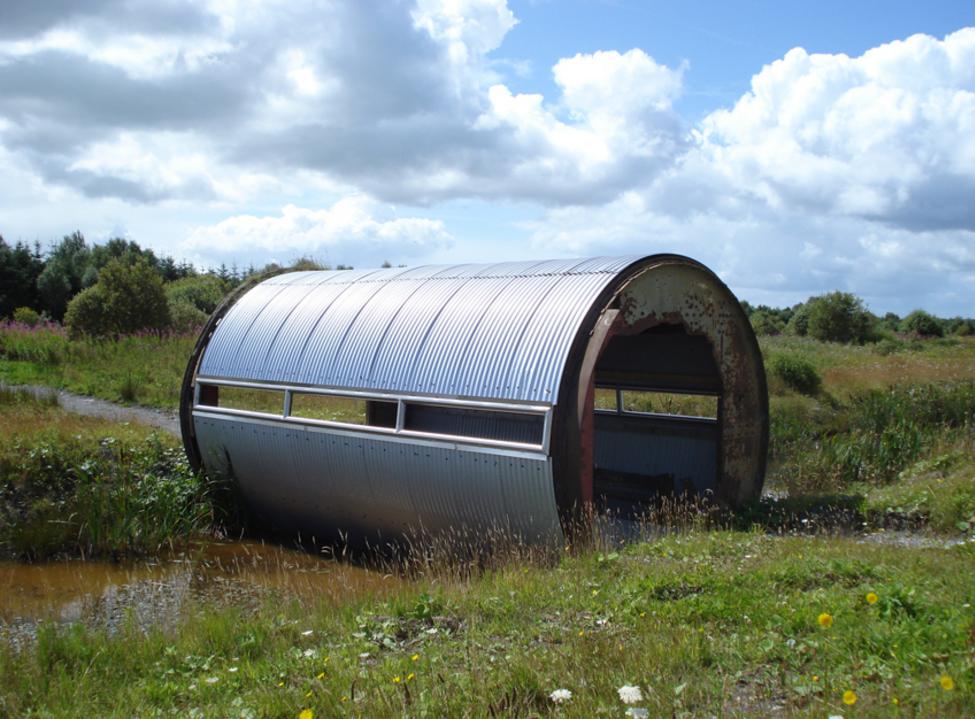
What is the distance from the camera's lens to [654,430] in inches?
504

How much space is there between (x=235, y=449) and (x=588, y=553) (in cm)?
556

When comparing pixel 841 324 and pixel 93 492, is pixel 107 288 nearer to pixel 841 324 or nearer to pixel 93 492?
pixel 93 492

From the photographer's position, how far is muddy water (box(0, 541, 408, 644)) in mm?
7617

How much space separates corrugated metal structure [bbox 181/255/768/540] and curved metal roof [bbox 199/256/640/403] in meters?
→ 0.03

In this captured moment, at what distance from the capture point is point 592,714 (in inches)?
161

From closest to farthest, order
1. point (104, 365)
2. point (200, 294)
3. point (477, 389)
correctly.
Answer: point (477, 389), point (104, 365), point (200, 294)

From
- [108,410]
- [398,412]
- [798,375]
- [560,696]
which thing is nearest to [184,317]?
[108,410]

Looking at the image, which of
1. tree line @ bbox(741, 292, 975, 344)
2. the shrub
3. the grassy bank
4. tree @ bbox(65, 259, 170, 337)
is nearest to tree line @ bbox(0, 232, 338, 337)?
tree @ bbox(65, 259, 170, 337)

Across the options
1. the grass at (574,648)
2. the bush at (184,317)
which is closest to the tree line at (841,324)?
the bush at (184,317)

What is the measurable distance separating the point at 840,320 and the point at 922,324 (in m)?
13.0

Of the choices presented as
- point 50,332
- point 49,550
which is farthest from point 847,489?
point 50,332

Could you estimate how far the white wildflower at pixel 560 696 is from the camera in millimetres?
4219

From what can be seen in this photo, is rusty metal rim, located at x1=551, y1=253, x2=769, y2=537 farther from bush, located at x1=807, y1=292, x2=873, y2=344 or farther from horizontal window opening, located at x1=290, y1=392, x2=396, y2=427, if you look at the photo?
bush, located at x1=807, y1=292, x2=873, y2=344

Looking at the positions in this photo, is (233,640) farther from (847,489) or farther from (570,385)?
(847,489)
